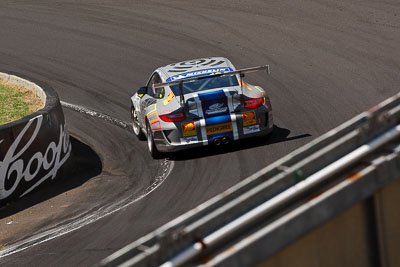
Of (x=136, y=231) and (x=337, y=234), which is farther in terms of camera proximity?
(x=136, y=231)

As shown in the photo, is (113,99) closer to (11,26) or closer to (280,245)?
(11,26)

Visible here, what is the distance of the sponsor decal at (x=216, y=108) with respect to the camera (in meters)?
13.3

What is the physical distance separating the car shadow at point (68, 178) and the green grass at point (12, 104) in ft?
3.97

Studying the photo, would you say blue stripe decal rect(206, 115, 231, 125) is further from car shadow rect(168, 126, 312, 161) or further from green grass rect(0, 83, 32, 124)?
green grass rect(0, 83, 32, 124)

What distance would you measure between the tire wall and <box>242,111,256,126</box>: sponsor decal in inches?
125

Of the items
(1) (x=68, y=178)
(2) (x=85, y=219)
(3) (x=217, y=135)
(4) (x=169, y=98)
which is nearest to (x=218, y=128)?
(3) (x=217, y=135)

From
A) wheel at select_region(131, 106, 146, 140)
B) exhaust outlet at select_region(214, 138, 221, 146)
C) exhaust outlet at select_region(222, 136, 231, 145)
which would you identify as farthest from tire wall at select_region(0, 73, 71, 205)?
exhaust outlet at select_region(222, 136, 231, 145)

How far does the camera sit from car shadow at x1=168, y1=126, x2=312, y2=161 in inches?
545

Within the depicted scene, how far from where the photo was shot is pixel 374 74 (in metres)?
17.7

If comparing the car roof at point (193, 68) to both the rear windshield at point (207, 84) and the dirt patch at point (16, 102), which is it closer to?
the rear windshield at point (207, 84)

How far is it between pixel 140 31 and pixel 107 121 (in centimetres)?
705

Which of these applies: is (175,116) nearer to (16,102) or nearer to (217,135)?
(217,135)

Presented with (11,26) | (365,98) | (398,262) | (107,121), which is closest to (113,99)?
(107,121)

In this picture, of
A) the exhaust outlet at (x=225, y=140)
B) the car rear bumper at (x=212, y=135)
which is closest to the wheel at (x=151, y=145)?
the car rear bumper at (x=212, y=135)
